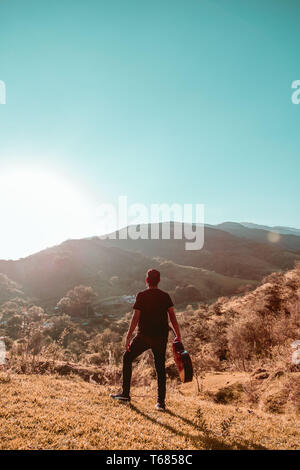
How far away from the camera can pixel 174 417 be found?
16.5 ft

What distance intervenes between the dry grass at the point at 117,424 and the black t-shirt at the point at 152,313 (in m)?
1.59

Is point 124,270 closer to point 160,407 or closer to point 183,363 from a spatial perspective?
point 160,407

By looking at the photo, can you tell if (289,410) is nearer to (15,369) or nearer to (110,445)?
(110,445)

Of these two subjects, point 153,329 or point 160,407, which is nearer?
point 153,329

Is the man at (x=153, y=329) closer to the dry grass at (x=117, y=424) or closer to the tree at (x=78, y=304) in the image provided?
the dry grass at (x=117, y=424)

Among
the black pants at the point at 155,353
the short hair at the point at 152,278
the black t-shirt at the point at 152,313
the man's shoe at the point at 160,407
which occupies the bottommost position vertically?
the man's shoe at the point at 160,407

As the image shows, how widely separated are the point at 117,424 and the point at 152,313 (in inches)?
79.4

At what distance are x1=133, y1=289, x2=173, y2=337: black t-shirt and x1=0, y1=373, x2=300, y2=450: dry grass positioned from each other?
5.23 feet

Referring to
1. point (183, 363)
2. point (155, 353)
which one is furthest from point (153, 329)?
point (183, 363)

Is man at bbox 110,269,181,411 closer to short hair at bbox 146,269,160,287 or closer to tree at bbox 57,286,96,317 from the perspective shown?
short hair at bbox 146,269,160,287

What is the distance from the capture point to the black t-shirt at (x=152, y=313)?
518 centimetres

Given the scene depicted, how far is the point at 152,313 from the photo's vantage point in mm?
5238

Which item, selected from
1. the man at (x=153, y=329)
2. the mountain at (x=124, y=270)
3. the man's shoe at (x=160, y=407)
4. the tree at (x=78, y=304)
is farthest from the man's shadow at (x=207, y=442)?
the mountain at (x=124, y=270)

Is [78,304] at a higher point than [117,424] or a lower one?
lower
